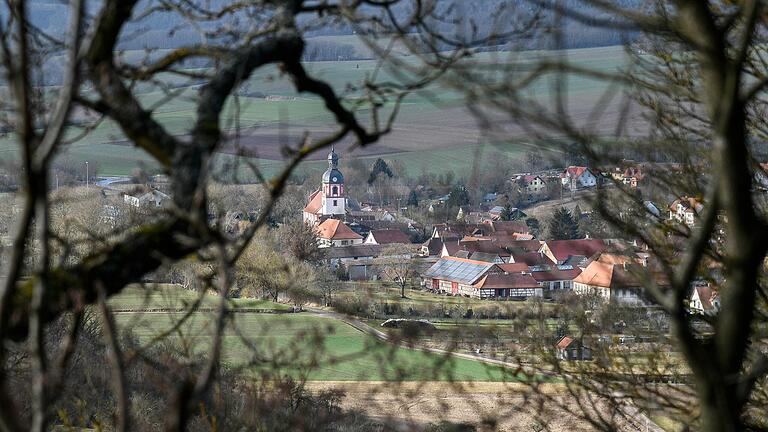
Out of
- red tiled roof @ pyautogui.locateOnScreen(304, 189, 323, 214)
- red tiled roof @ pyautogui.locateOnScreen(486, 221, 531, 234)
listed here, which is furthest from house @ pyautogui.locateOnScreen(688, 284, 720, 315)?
red tiled roof @ pyautogui.locateOnScreen(304, 189, 323, 214)

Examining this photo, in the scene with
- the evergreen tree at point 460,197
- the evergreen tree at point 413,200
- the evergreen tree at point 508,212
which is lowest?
the evergreen tree at point 413,200

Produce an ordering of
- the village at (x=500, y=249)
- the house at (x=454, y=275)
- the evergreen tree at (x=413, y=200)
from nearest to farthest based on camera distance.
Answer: the village at (x=500, y=249)
the house at (x=454, y=275)
the evergreen tree at (x=413, y=200)

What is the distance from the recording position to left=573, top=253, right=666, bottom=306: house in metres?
3.26

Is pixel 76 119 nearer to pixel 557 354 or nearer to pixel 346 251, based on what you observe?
pixel 557 354

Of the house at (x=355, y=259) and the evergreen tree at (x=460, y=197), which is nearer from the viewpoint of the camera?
the evergreen tree at (x=460, y=197)

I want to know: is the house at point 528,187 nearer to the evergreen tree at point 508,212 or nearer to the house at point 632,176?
the evergreen tree at point 508,212

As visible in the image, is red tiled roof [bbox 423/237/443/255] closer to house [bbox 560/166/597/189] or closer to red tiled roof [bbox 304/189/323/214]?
red tiled roof [bbox 304/189/323/214]

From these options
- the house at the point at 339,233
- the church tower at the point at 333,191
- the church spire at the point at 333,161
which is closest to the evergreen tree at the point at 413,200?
the house at the point at 339,233

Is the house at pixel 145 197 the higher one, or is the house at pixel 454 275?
the house at pixel 145 197

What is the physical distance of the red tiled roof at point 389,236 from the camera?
3856 cm

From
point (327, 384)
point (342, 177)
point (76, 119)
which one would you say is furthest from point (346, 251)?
point (76, 119)

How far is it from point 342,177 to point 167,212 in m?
45.0

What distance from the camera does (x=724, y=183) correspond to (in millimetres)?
1521

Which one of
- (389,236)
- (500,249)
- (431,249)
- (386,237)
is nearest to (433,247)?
(431,249)
